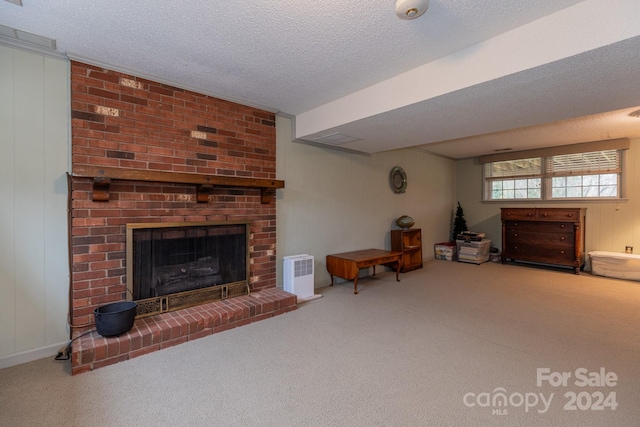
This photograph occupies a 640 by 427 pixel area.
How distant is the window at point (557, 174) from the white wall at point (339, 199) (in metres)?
1.51

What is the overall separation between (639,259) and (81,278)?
6.95 m

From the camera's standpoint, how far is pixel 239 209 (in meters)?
3.28

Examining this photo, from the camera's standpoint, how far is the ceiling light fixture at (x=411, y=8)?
5.24 feet

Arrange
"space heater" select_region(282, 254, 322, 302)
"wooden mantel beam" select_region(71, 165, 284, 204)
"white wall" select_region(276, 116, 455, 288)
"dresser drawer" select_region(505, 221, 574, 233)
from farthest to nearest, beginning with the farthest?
1. "dresser drawer" select_region(505, 221, 574, 233)
2. "white wall" select_region(276, 116, 455, 288)
3. "space heater" select_region(282, 254, 322, 302)
4. "wooden mantel beam" select_region(71, 165, 284, 204)

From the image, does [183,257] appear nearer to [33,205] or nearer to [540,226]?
[33,205]

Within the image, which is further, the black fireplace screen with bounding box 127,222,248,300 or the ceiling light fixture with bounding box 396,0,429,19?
the black fireplace screen with bounding box 127,222,248,300

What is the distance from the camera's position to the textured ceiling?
5.60 ft

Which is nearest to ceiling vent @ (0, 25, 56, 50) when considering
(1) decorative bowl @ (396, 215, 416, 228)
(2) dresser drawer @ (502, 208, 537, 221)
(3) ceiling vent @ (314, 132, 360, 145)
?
(3) ceiling vent @ (314, 132, 360, 145)

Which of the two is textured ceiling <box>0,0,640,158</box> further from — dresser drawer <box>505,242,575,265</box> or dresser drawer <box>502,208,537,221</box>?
dresser drawer <box>505,242,575,265</box>

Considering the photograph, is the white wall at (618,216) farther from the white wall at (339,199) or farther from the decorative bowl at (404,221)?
the decorative bowl at (404,221)

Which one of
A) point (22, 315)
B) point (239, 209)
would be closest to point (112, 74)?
point (239, 209)

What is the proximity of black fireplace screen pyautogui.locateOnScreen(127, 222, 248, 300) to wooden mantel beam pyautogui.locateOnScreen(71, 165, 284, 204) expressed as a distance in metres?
0.35

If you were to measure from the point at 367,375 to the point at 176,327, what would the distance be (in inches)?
63.2

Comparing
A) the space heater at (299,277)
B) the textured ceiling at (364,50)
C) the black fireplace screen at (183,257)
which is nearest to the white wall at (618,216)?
the textured ceiling at (364,50)
